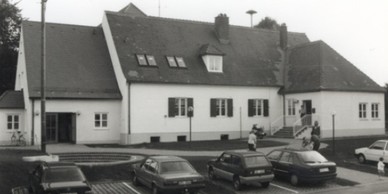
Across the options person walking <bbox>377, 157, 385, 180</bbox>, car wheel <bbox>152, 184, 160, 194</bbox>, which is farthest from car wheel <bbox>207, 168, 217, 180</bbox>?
person walking <bbox>377, 157, 385, 180</bbox>

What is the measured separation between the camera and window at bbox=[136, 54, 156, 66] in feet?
114

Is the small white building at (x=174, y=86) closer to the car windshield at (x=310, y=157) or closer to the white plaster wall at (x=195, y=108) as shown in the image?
the white plaster wall at (x=195, y=108)

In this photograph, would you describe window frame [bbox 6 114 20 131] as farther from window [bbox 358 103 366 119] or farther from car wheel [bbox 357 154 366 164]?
window [bbox 358 103 366 119]

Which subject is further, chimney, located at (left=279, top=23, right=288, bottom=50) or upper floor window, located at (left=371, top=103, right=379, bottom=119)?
chimney, located at (left=279, top=23, right=288, bottom=50)

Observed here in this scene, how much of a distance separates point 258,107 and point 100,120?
44.2 feet

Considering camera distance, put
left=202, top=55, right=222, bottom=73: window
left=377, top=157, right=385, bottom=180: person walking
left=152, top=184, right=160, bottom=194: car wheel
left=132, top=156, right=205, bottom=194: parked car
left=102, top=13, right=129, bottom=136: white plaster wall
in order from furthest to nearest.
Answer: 1. left=202, top=55, right=222, bottom=73: window
2. left=102, top=13, right=129, bottom=136: white plaster wall
3. left=377, top=157, right=385, bottom=180: person walking
4. left=152, top=184, right=160, bottom=194: car wheel
5. left=132, top=156, right=205, bottom=194: parked car

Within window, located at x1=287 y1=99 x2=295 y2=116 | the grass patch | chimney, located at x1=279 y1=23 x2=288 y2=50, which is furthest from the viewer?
chimney, located at x1=279 y1=23 x2=288 y2=50

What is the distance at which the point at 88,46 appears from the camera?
3672 cm

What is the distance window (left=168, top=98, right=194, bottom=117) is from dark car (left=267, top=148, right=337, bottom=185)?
51.4 ft

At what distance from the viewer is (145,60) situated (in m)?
35.2

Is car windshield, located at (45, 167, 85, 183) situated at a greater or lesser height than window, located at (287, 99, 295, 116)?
lesser

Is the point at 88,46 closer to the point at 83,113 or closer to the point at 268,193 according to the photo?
the point at 83,113

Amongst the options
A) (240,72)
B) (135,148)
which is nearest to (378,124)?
(240,72)

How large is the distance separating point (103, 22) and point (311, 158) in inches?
955
